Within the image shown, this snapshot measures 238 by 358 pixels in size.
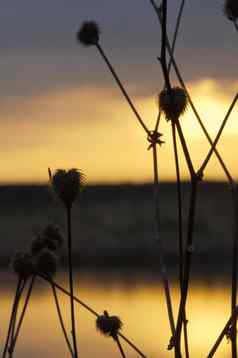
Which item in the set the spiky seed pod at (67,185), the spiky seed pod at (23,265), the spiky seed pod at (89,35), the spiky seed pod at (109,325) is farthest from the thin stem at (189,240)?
the spiky seed pod at (89,35)

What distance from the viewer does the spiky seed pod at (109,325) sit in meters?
3.97

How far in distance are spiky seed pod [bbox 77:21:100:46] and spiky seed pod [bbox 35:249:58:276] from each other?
702 millimetres

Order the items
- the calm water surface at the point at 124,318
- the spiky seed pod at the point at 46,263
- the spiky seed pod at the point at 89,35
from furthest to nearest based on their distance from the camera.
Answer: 1. the calm water surface at the point at 124,318
2. the spiky seed pod at the point at 89,35
3. the spiky seed pod at the point at 46,263

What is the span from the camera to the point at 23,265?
407cm

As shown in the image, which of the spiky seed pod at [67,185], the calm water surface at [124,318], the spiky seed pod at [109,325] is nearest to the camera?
the spiky seed pod at [67,185]

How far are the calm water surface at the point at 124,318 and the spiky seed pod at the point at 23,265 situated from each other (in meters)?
11.4

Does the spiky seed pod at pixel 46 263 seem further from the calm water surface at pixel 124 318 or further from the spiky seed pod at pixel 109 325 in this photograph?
the calm water surface at pixel 124 318

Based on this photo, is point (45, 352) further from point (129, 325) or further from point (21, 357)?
point (129, 325)

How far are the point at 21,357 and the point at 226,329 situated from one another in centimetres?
1629

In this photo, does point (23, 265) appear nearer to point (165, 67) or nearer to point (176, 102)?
point (176, 102)

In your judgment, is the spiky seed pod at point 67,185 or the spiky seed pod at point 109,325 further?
the spiky seed pod at point 109,325

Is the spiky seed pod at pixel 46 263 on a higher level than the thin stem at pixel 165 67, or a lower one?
lower

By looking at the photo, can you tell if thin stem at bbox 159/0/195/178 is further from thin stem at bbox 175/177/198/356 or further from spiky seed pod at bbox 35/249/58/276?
spiky seed pod at bbox 35/249/58/276

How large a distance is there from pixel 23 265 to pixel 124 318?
68.5 feet
